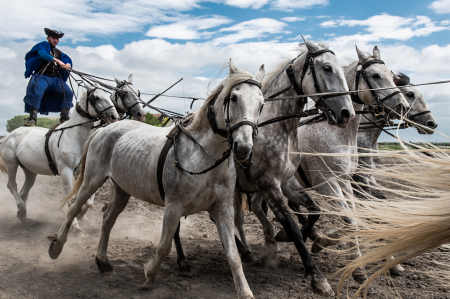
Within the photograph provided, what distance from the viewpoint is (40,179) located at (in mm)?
10648

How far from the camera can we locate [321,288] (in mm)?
3514

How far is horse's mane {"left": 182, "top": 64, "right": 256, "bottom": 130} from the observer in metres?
3.09

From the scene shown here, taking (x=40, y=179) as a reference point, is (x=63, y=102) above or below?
above

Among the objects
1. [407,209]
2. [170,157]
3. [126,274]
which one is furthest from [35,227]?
[407,209]

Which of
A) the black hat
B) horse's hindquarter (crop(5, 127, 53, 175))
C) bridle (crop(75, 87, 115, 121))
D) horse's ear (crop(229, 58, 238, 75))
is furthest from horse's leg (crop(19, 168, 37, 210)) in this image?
horse's ear (crop(229, 58, 238, 75))

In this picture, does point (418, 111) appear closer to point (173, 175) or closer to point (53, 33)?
point (173, 175)

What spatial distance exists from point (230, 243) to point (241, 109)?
45.9 inches

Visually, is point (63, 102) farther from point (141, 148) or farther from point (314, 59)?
point (314, 59)

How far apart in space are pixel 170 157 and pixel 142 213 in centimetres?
474

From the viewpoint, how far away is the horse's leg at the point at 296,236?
3.54 metres

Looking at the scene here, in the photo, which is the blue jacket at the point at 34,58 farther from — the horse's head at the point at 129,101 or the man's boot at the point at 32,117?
the horse's head at the point at 129,101

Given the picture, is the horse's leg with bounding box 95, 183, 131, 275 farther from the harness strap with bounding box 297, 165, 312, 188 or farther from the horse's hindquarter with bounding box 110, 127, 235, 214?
the harness strap with bounding box 297, 165, 312, 188

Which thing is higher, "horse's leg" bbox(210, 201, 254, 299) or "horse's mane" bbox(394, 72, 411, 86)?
"horse's mane" bbox(394, 72, 411, 86)

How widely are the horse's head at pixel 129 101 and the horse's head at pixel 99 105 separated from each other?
21.6 inches
